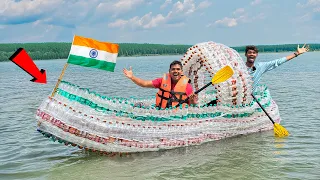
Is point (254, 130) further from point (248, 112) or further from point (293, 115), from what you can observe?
point (293, 115)

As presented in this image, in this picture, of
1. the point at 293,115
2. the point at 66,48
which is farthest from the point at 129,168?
the point at 66,48

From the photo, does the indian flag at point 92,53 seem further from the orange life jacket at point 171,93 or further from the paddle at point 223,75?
the paddle at point 223,75

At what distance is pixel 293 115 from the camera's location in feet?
35.7

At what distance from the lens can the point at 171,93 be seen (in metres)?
7.69

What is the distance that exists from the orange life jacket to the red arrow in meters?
2.59

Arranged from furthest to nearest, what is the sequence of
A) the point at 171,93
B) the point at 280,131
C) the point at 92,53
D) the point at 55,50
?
the point at 55,50 < the point at 280,131 < the point at 171,93 < the point at 92,53

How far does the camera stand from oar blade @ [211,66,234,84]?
754 centimetres

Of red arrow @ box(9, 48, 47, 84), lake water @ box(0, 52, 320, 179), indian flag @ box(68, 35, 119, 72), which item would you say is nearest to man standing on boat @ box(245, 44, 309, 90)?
lake water @ box(0, 52, 320, 179)

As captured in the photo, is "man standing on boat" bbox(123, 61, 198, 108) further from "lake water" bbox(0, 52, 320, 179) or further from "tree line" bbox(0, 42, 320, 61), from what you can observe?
"tree line" bbox(0, 42, 320, 61)

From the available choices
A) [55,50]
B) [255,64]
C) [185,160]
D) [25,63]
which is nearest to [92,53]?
[25,63]

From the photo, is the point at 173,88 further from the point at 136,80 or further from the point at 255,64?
the point at 255,64

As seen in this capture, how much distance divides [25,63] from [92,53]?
1087 mm

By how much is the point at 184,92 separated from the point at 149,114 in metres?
1.08

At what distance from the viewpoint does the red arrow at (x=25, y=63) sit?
547 cm
